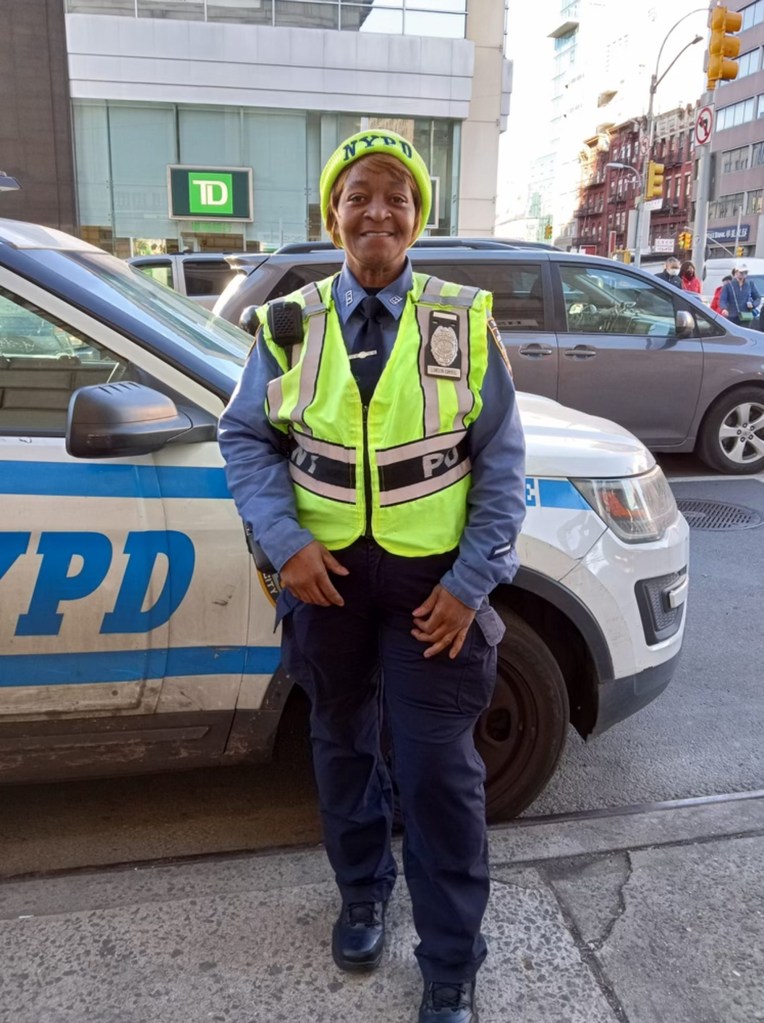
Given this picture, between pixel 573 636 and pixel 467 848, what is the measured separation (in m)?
0.96

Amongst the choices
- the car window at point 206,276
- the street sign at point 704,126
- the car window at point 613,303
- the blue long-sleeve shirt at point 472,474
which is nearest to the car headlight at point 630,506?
the blue long-sleeve shirt at point 472,474

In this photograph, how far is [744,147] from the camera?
66875 mm

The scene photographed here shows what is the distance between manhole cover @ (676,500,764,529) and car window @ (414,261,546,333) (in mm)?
1907

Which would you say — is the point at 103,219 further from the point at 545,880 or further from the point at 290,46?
the point at 545,880

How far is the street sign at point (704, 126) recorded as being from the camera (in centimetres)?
1581

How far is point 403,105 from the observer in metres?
19.9

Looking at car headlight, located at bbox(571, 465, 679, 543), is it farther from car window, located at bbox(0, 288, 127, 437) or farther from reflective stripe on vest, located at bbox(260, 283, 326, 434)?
car window, located at bbox(0, 288, 127, 437)

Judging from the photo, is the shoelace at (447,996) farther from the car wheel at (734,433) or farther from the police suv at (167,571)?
the car wheel at (734,433)

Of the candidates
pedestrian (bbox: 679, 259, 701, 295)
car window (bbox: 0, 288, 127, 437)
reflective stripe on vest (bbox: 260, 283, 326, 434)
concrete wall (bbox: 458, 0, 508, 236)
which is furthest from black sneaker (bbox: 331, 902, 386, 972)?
concrete wall (bbox: 458, 0, 508, 236)

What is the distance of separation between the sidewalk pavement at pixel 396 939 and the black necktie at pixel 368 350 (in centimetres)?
140

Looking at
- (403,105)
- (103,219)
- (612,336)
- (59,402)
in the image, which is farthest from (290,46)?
(59,402)

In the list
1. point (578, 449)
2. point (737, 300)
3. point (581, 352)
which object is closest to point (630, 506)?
point (578, 449)

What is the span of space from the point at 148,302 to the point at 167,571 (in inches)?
36.2

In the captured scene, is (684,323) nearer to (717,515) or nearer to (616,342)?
(616,342)
